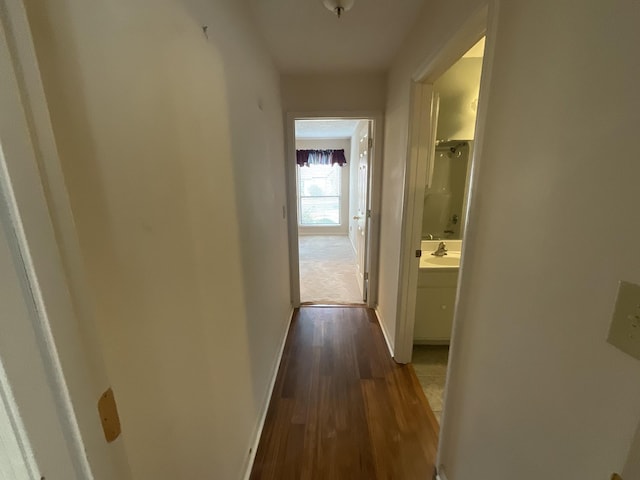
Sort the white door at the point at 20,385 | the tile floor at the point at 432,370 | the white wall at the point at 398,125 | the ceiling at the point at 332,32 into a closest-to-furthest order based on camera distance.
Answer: the white door at the point at 20,385 < the white wall at the point at 398,125 < the ceiling at the point at 332,32 < the tile floor at the point at 432,370

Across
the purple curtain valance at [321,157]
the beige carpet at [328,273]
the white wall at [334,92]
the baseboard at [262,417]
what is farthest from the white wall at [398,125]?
the purple curtain valance at [321,157]

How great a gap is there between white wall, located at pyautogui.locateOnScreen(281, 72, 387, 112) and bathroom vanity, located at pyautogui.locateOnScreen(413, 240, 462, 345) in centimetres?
156

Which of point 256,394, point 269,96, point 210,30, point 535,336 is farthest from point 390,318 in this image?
point 210,30

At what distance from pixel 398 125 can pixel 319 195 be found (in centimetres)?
484

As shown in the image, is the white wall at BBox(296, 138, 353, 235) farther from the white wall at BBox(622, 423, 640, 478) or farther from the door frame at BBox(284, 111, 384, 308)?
the white wall at BBox(622, 423, 640, 478)

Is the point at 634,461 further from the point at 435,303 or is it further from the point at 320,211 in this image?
the point at 320,211

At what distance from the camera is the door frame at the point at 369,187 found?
2.61 m

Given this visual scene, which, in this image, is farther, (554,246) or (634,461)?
(554,246)

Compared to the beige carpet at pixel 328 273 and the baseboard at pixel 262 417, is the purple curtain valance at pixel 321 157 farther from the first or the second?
the baseboard at pixel 262 417

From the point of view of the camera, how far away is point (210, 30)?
1040 millimetres

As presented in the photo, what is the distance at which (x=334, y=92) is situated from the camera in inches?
102

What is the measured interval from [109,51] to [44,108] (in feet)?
0.94

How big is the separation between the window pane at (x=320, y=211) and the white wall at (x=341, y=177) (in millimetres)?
137

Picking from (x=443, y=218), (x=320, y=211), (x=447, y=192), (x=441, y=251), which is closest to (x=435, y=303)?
(x=441, y=251)
